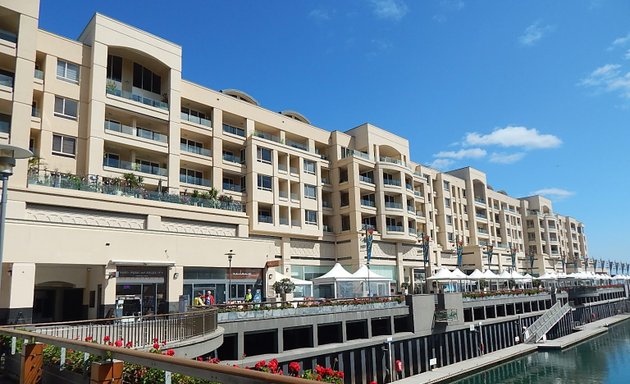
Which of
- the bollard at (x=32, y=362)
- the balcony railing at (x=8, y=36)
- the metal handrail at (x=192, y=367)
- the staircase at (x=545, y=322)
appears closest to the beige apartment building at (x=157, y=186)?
the balcony railing at (x=8, y=36)

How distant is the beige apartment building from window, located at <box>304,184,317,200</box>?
7.5 inches

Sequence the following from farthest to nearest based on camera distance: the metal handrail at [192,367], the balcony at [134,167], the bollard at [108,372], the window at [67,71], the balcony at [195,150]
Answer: the balcony at [195,150] < the balcony at [134,167] < the window at [67,71] < the bollard at [108,372] < the metal handrail at [192,367]

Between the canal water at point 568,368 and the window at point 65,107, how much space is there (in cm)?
3450

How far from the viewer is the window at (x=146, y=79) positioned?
4122 centimetres

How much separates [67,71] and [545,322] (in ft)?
190

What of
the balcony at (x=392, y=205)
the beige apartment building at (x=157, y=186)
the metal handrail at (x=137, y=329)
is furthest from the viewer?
the balcony at (x=392, y=205)

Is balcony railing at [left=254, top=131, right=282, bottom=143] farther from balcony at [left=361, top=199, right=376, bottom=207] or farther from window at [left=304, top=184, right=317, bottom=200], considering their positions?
balcony at [left=361, top=199, right=376, bottom=207]

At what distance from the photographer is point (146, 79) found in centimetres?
4194

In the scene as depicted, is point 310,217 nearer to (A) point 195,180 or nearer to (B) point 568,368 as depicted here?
(A) point 195,180

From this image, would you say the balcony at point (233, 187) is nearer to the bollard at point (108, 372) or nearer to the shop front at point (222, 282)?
the shop front at point (222, 282)

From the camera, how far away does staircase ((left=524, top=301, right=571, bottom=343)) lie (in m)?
55.6

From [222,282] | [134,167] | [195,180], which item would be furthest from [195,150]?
[222,282]

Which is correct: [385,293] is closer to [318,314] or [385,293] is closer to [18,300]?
[318,314]

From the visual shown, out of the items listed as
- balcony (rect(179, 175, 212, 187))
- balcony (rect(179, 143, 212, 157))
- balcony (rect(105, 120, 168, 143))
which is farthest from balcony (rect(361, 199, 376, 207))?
balcony (rect(105, 120, 168, 143))
